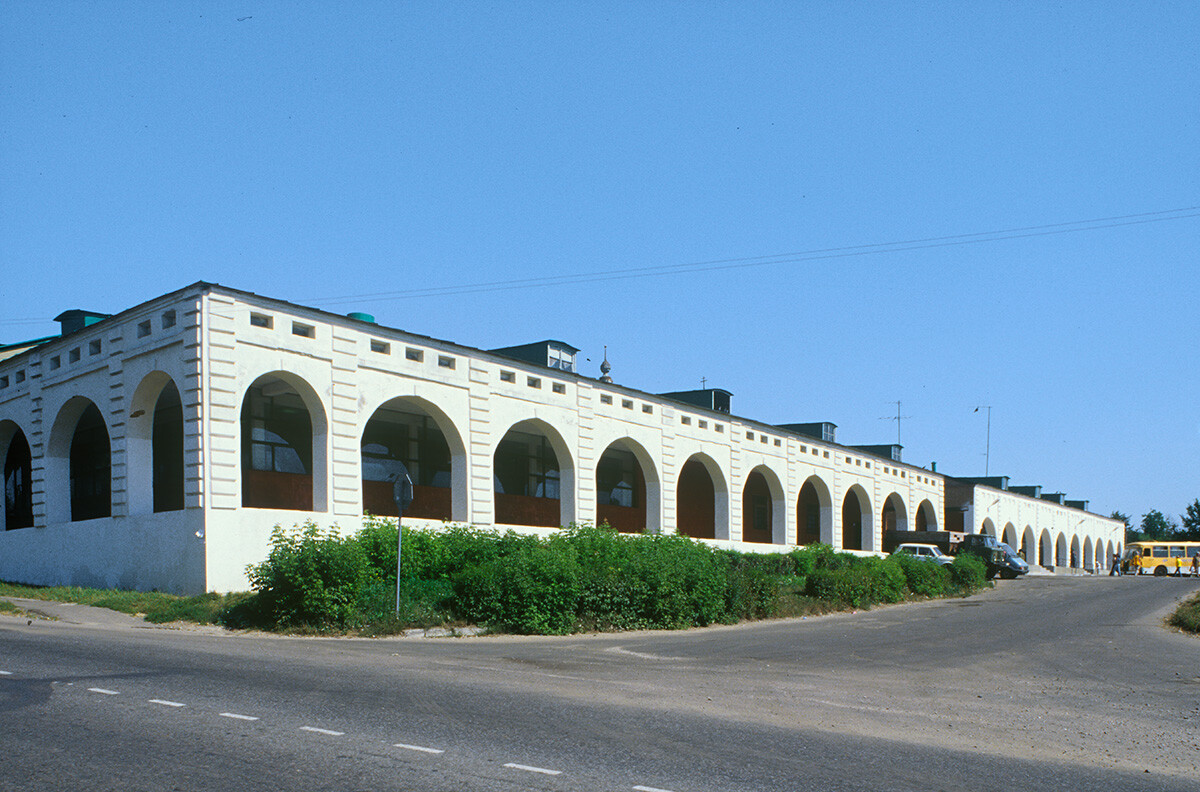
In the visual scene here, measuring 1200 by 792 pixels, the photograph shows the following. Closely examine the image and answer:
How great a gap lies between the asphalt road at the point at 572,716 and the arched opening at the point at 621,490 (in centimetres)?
2207

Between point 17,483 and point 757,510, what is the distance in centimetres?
3172

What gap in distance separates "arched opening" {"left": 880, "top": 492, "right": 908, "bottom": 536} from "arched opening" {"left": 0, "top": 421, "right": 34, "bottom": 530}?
4084cm

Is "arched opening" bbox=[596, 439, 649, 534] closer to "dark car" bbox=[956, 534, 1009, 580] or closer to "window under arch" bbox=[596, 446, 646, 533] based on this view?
"window under arch" bbox=[596, 446, 646, 533]

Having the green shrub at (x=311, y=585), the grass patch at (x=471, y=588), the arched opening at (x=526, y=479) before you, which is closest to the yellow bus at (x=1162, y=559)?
the arched opening at (x=526, y=479)

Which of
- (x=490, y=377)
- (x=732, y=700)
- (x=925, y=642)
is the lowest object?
(x=925, y=642)

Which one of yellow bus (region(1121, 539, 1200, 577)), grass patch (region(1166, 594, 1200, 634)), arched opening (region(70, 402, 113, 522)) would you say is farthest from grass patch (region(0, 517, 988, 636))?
yellow bus (region(1121, 539, 1200, 577))

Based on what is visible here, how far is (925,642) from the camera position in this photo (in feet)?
61.9

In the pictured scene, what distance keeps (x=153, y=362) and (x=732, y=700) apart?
17300 mm

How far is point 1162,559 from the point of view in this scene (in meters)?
66.6

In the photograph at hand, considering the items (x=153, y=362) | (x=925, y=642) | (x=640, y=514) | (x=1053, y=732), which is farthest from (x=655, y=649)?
(x=640, y=514)

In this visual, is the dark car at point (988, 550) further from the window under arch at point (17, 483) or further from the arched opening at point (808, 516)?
the window under arch at point (17, 483)

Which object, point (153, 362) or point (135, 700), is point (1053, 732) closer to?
point (135, 700)

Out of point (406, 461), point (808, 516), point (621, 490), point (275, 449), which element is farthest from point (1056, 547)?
point (275, 449)

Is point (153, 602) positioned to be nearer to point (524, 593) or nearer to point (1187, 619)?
point (524, 593)
